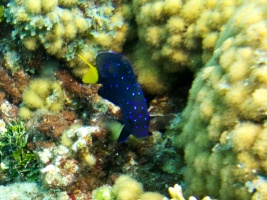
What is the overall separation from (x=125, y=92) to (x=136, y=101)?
16 centimetres

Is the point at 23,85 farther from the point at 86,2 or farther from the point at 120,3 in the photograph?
the point at 120,3

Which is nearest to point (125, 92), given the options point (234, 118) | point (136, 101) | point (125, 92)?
point (125, 92)

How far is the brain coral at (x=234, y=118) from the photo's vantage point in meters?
2.14

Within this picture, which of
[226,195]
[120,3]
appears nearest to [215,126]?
[226,195]

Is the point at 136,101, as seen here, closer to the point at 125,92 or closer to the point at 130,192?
Answer: the point at 125,92

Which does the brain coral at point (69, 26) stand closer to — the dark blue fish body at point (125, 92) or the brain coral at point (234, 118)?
the dark blue fish body at point (125, 92)

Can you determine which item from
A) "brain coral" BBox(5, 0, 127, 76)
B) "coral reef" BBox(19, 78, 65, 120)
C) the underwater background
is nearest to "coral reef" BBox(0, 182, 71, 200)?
the underwater background

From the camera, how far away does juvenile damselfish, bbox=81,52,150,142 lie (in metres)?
3.26

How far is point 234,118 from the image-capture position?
7.63 ft

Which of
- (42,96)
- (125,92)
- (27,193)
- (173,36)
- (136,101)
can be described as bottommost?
(27,193)

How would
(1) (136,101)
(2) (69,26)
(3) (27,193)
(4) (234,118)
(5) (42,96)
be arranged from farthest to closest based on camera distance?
(5) (42,96)
(2) (69,26)
(3) (27,193)
(1) (136,101)
(4) (234,118)

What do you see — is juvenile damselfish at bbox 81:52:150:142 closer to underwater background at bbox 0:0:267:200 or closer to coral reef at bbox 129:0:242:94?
underwater background at bbox 0:0:267:200

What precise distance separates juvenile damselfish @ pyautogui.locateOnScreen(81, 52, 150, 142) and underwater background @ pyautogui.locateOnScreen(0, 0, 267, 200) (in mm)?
15

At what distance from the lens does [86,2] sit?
4.40 m
